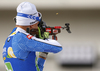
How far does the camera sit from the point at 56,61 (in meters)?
6.70

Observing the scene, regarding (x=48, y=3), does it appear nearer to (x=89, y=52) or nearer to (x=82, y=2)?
(x=82, y=2)

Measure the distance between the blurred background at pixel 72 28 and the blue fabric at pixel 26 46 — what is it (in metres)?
4.34

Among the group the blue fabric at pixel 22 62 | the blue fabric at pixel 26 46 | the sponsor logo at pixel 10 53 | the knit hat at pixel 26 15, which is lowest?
the blue fabric at pixel 22 62

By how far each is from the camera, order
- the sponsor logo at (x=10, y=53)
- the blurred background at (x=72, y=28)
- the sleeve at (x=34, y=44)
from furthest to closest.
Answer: the blurred background at (x=72, y=28) < the sponsor logo at (x=10, y=53) < the sleeve at (x=34, y=44)

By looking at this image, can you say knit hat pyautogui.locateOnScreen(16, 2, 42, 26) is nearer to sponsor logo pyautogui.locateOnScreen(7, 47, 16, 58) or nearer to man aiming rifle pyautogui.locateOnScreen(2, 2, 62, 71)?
man aiming rifle pyautogui.locateOnScreen(2, 2, 62, 71)

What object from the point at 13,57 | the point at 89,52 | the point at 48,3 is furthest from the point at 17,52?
the point at 89,52

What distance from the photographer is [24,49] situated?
1.75m

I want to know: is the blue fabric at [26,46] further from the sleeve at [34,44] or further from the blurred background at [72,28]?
the blurred background at [72,28]

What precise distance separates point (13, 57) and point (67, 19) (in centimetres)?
483

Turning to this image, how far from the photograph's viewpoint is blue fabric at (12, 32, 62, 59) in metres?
1.72

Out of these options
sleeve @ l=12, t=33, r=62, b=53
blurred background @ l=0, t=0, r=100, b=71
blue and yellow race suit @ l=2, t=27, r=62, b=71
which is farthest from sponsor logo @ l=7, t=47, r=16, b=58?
blurred background @ l=0, t=0, r=100, b=71

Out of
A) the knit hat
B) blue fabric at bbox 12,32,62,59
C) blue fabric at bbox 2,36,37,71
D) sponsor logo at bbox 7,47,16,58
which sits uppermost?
the knit hat

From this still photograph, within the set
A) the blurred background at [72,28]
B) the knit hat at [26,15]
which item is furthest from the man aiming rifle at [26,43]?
the blurred background at [72,28]

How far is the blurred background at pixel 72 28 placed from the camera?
632cm
